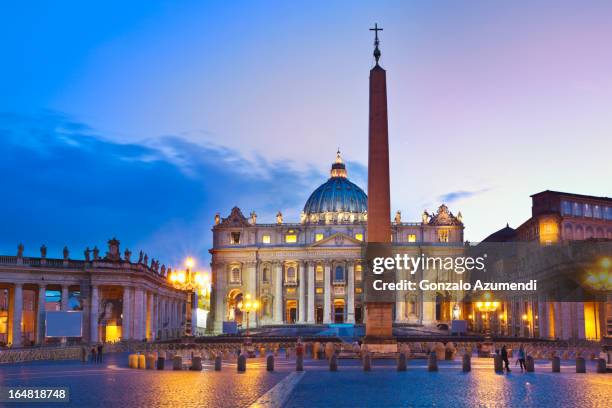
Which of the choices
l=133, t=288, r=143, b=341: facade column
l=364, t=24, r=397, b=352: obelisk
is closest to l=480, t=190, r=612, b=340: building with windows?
l=364, t=24, r=397, b=352: obelisk

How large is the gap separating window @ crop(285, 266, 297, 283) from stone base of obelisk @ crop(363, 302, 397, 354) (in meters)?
78.0

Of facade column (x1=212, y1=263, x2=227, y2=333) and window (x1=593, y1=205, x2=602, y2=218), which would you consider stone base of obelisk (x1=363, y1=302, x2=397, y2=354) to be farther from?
facade column (x1=212, y1=263, x2=227, y2=333)

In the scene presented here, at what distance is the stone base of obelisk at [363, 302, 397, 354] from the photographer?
32.8 m

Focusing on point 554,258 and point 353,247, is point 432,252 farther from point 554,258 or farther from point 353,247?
point 554,258

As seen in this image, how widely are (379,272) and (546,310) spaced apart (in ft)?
107

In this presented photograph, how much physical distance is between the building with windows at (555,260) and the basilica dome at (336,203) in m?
33.4

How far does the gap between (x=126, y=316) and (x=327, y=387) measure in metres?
40.2

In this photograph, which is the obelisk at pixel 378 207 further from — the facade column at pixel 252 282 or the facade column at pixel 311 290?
the facade column at pixel 252 282

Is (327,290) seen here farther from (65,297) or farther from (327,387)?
(327,387)

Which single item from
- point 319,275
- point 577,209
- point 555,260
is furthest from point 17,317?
point 319,275

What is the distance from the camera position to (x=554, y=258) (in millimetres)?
58438

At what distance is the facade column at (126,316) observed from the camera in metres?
59.4

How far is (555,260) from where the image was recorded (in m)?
57.4

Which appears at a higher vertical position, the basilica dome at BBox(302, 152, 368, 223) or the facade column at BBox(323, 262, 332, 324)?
the basilica dome at BBox(302, 152, 368, 223)
